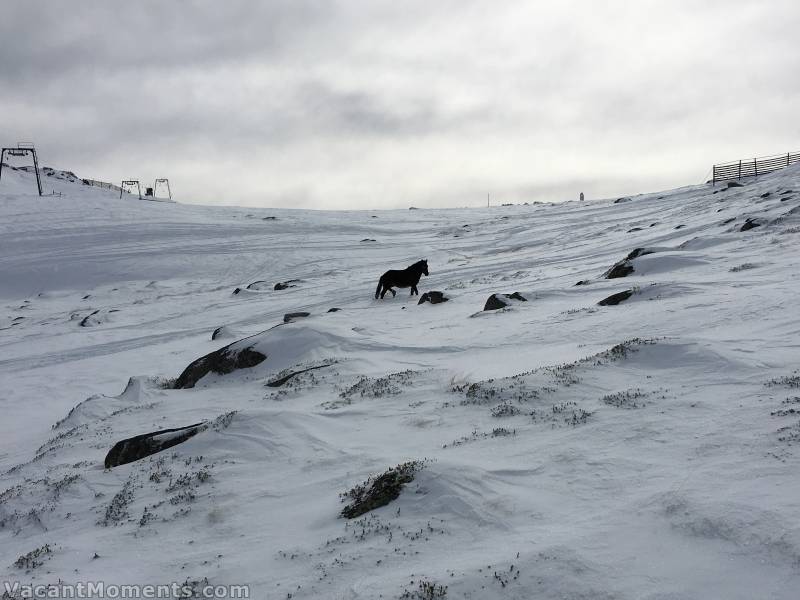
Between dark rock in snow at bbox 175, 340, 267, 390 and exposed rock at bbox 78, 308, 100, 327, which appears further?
exposed rock at bbox 78, 308, 100, 327

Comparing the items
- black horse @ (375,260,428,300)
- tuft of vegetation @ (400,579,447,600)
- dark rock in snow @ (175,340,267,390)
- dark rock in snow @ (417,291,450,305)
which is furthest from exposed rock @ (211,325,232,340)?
tuft of vegetation @ (400,579,447,600)

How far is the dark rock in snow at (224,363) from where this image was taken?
42.3 feet

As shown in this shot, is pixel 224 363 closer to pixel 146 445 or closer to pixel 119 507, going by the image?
pixel 146 445

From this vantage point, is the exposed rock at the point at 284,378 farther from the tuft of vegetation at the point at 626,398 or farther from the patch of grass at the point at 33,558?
the tuft of vegetation at the point at 626,398

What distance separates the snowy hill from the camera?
441cm

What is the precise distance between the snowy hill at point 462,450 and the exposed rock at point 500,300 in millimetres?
369

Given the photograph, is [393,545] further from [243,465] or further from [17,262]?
[17,262]

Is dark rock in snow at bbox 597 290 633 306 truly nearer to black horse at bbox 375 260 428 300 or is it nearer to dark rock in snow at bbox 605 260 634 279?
dark rock in snow at bbox 605 260 634 279

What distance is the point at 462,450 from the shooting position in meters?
6.61

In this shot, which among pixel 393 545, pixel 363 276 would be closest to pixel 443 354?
pixel 393 545

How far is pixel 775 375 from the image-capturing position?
23.3 ft

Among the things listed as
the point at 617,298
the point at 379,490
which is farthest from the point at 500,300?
the point at 379,490

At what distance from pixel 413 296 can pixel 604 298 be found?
8.54 metres

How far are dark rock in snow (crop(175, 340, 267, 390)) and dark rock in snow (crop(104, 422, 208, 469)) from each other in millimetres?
4243
